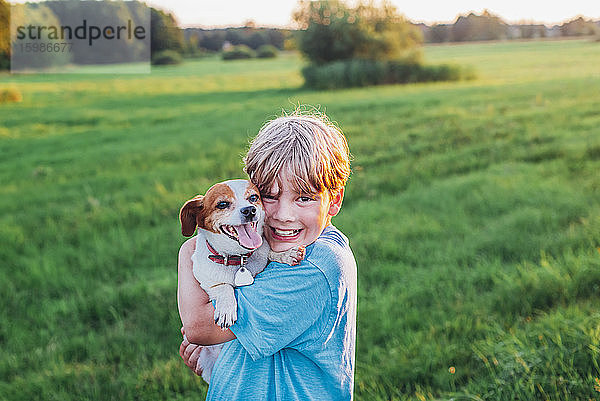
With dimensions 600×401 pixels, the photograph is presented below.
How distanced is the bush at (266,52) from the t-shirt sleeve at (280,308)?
6954cm

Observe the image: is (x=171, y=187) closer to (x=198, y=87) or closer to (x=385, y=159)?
(x=385, y=159)

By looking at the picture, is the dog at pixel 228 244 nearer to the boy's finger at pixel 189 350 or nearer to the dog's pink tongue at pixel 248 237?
the dog's pink tongue at pixel 248 237

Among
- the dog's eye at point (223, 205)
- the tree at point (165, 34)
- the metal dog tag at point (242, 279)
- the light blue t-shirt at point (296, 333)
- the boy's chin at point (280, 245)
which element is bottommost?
the light blue t-shirt at point (296, 333)

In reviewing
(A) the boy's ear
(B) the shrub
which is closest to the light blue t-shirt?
(A) the boy's ear

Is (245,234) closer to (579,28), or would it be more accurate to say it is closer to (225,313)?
(225,313)

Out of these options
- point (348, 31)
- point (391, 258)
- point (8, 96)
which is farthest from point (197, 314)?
point (348, 31)

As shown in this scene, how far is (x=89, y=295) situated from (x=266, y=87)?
80.3ft

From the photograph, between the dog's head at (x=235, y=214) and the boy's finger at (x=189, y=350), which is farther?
the boy's finger at (x=189, y=350)

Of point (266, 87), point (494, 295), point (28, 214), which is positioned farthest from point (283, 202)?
point (266, 87)

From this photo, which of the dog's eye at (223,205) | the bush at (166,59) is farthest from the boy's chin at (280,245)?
the bush at (166,59)

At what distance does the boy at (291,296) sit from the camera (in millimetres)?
1611

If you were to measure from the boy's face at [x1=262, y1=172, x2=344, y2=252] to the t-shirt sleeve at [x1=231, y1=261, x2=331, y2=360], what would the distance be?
12cm

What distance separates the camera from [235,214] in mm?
1600

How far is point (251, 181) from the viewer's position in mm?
1725
